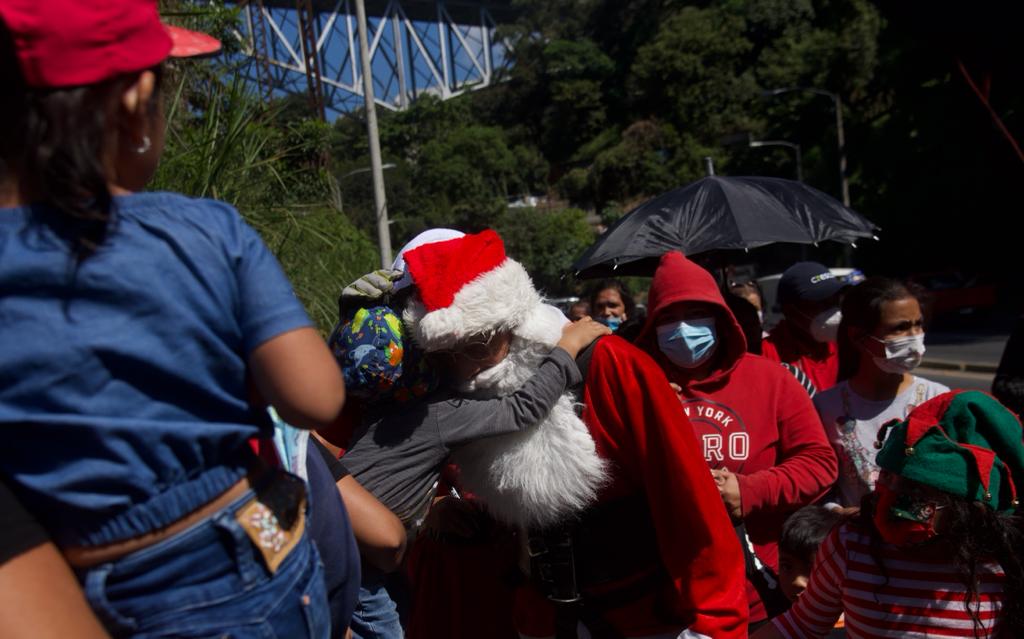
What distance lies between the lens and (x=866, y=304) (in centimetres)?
342

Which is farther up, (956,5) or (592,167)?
(956,5)

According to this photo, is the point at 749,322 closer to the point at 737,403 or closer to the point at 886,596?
the point at 737,403

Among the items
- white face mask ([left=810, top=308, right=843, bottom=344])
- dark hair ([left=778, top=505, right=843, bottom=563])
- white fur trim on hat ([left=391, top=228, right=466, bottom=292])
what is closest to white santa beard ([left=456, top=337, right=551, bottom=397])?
white fur trim on hat ([left=391, top=228, right=466, bottom=292])

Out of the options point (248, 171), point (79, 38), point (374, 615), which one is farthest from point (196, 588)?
point (248, 171)

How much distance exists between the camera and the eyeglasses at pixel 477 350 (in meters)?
2.17

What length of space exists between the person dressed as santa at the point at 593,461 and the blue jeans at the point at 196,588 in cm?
81

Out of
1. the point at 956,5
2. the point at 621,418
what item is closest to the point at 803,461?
the point at 621,418

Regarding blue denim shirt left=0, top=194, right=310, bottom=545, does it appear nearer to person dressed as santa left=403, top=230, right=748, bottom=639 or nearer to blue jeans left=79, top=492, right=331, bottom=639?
blue jeans left=79, top=492, right=331, bottom=639

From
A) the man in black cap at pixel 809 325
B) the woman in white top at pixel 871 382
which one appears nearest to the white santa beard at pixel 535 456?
the woman in white top at pixel 871 382

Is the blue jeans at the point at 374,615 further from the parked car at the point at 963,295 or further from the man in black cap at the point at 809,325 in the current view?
the parked car at the point at 963,295

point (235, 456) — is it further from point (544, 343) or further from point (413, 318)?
point (544, 343)

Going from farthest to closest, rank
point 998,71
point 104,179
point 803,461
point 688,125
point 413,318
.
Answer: point 688,125, point 998,71, point 803,461, point 413,318, point 104,179

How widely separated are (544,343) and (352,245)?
5.22 meters

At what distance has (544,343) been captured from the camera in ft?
7.29
